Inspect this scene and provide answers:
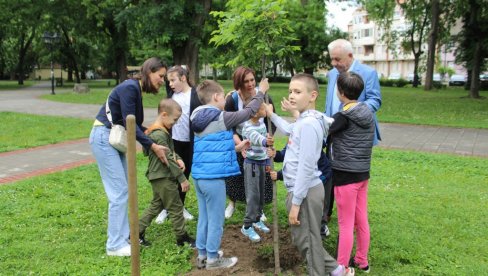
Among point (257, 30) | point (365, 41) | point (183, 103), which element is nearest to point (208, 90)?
point (257, 30)

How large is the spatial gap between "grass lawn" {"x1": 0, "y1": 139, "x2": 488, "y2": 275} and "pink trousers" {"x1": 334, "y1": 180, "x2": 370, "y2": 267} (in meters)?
0.39

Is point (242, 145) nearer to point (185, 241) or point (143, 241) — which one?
point (185, 241)

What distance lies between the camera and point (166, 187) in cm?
429

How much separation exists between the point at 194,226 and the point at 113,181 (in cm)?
129

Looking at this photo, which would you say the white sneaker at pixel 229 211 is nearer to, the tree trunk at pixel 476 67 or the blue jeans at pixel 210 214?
the blue jeans at pixel 210 214

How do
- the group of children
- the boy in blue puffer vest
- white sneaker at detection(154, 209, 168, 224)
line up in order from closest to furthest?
1. the group of children
2. the boy in blue puffer vest
3. white sneaker at detection(154, 209, 168, 224)

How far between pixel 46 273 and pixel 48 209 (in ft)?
6.08

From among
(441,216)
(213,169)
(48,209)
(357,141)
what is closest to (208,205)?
(213,169)

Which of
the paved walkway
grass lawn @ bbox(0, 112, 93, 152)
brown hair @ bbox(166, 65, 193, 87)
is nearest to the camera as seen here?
brown hair @ bbox(166, 65, 193, 87)

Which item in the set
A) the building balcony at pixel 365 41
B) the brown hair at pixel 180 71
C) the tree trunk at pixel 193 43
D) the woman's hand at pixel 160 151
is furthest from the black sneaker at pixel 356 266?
the building balcony at pixel 365 41

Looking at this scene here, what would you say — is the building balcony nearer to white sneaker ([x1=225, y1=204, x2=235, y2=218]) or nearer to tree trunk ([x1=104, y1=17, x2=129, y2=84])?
tree trunk ([x1=104, y1=17, x2=129, y2=84])

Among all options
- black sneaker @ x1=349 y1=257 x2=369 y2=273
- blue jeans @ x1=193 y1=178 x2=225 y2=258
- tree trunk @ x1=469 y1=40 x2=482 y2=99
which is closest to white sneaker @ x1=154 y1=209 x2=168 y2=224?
blue jeans @ x1=193 y1=178 x2=225 y2=258

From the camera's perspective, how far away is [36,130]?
12461mm

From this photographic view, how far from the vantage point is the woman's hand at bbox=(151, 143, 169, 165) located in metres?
4.02
